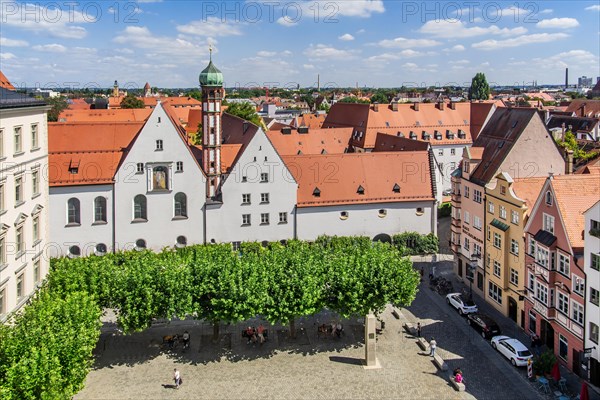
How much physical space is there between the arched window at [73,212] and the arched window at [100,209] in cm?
150

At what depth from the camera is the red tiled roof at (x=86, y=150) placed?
56688 mm

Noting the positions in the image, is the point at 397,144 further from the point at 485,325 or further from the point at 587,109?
the point at 587,109

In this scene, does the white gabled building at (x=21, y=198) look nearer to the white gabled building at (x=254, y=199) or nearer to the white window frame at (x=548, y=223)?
the white gabled building at (x=254, y=199)

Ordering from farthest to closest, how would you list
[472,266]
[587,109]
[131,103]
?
[131,103] → [587,109] → [472,266]

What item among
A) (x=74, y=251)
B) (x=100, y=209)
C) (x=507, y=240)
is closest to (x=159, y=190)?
(x=100, y=209)

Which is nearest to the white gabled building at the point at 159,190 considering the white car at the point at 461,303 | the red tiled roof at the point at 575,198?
the white car at the point at 461,303

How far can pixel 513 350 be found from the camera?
40.3 meters

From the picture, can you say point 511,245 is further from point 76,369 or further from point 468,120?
point 468,120

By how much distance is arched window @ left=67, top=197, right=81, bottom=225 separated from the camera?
5675 cm

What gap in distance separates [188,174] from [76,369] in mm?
29808

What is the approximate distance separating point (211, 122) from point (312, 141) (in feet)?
108

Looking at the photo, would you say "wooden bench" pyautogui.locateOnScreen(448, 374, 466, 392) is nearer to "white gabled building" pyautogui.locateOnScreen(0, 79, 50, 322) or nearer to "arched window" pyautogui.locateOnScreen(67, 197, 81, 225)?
"white gabled building" pyautogui.locateOnScreen(0, 79, 50, 322)

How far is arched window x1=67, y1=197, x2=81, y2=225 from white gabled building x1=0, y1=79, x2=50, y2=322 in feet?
37.3

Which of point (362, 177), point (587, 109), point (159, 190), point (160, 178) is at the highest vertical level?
point (587, 109)
